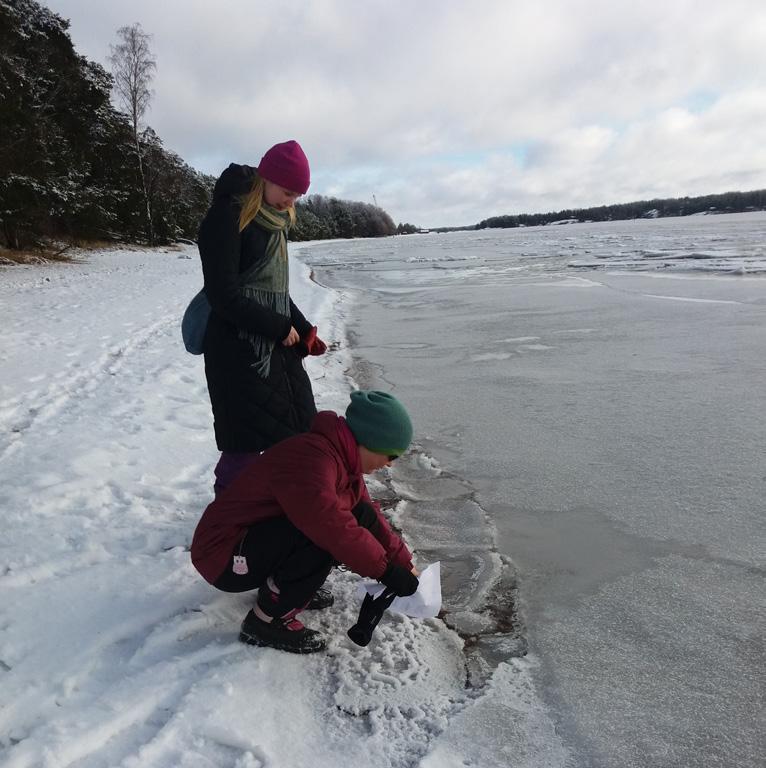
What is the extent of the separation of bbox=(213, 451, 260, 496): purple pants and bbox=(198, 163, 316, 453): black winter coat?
36 mm

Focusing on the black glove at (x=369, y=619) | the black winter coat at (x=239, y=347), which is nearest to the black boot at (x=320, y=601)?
the black glove at (x=369, y=619)

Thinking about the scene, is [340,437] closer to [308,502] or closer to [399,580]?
[308,502]

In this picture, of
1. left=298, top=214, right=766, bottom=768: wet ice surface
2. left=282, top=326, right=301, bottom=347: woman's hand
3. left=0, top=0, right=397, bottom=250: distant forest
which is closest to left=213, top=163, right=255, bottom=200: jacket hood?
left=282, top=326, right=301, bottom=347: woman's hand

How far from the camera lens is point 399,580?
69.4 inches

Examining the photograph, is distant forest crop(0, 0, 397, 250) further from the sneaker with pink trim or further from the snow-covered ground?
the sneaker with pink trim

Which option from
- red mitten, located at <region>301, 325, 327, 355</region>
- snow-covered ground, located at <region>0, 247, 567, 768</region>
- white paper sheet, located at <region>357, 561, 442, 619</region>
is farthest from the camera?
red mitten, located at <region>301, 325, 327, 355</region>

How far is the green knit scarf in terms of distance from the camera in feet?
7.12

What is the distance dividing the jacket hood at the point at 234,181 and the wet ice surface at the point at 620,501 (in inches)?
65.2

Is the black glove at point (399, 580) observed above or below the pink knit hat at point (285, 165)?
below

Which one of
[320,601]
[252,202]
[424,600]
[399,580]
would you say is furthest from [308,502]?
[252,202]

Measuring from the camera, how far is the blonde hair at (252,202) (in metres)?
2.10

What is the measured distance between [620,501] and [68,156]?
20.4 meters

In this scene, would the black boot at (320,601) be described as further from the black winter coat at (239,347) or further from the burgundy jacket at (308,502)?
the black winter coat at (239,347)

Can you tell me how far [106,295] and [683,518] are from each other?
10.6m
